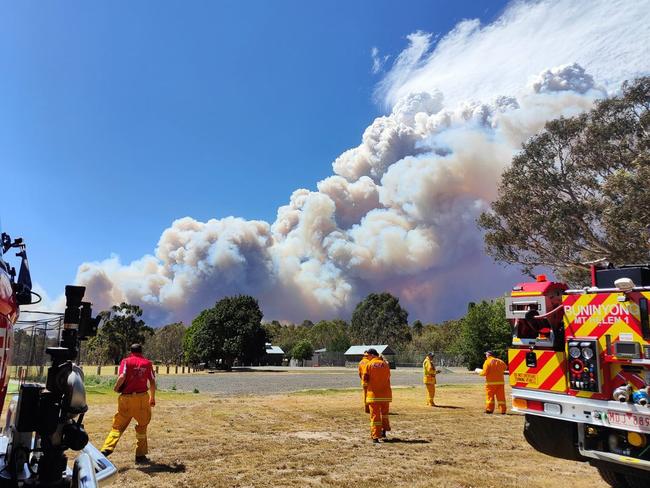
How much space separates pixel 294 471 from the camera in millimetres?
7242

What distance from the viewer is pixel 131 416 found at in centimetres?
757

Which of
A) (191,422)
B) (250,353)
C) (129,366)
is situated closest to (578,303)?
(129,366)

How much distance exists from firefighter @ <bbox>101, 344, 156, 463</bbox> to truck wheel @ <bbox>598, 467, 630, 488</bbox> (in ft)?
19.7

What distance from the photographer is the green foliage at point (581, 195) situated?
80.0ft

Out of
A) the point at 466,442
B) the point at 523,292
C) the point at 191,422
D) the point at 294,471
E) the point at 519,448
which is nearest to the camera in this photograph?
the point at 523,292

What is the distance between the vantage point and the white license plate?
15.6ft

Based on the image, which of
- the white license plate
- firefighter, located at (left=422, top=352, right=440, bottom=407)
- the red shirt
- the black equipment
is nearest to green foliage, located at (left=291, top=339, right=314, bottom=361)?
firefighter, located at (left=422, top=352, right=440, bottom=407)

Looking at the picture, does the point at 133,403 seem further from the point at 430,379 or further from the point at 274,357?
the point at 274,357

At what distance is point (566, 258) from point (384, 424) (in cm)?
2356

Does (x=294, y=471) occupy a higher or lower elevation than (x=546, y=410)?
lower

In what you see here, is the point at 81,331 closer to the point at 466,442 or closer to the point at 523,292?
the point at 523,292

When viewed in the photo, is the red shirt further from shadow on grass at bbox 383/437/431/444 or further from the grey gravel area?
the grey gravel area

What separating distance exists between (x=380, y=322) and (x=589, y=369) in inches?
4161

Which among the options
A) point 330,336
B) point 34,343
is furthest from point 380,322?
point 34,343
